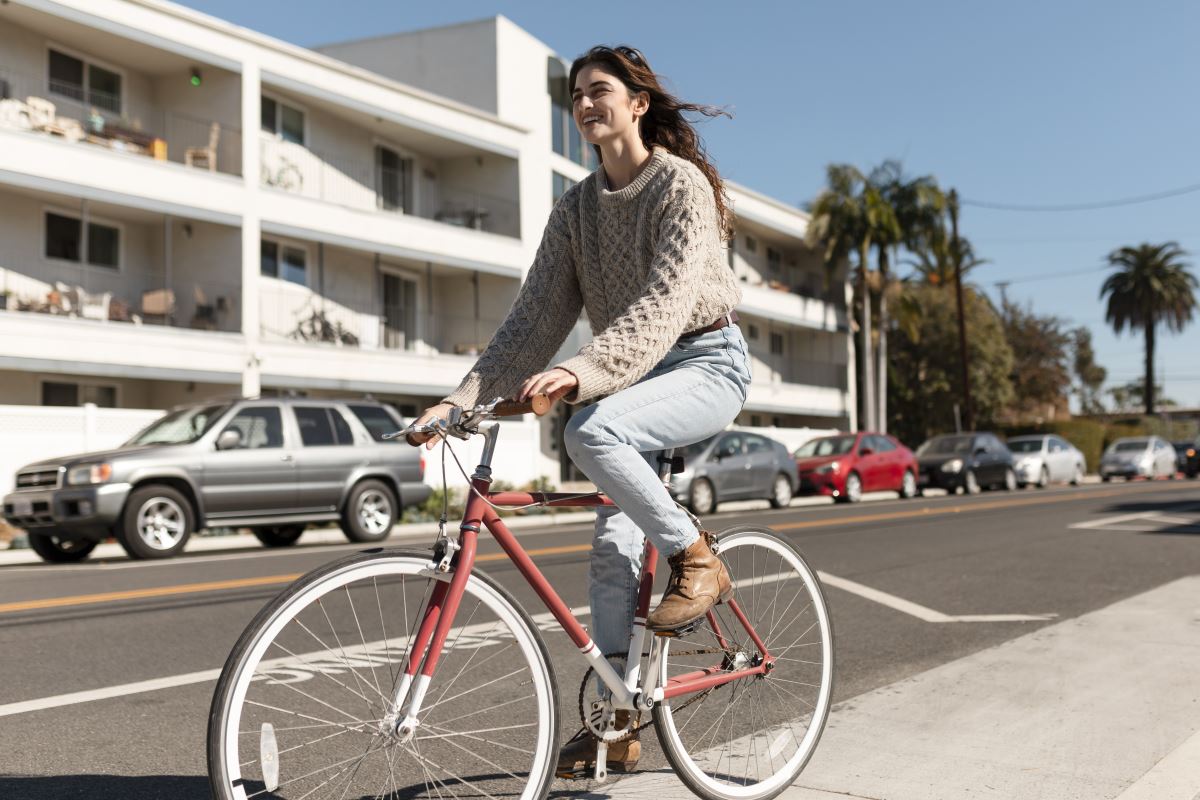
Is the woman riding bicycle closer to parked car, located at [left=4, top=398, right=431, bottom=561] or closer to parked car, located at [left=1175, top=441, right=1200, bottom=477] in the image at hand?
parked car, located at [left=4, top=398, right=431, bottom=561]

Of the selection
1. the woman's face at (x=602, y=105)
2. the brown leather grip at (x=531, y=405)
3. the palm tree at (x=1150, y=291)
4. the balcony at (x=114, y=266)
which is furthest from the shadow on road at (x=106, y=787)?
the palm tree at (x=1150, y=291)

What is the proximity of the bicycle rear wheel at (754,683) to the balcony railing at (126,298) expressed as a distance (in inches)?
792

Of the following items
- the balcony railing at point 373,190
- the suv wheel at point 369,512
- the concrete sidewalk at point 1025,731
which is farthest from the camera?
the balcony railing at point 373,190

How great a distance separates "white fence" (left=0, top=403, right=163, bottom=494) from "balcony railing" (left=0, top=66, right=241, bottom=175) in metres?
5.46

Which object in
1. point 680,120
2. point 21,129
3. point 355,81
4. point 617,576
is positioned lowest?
point 617,576

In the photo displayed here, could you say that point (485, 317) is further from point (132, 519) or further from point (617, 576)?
point (617, 576)

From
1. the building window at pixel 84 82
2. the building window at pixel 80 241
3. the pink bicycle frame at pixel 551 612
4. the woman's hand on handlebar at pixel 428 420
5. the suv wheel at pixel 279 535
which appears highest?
the building window at pixel 84 82

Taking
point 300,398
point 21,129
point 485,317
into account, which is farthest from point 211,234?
point 300,398

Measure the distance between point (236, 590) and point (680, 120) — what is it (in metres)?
6.52

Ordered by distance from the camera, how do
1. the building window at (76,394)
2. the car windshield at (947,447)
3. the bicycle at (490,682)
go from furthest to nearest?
1. the car windshield at (947,447)
2. the building window at (76,394)
3. the bicycle at (490,682)

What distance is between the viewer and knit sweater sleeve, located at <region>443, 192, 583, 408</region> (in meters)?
3.28

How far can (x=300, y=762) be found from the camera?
2889 mm

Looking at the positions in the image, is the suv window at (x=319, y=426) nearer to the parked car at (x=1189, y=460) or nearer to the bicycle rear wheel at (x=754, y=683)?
the bicycle rear wheel at (x=754, y=683)

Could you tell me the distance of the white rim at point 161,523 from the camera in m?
12.7
